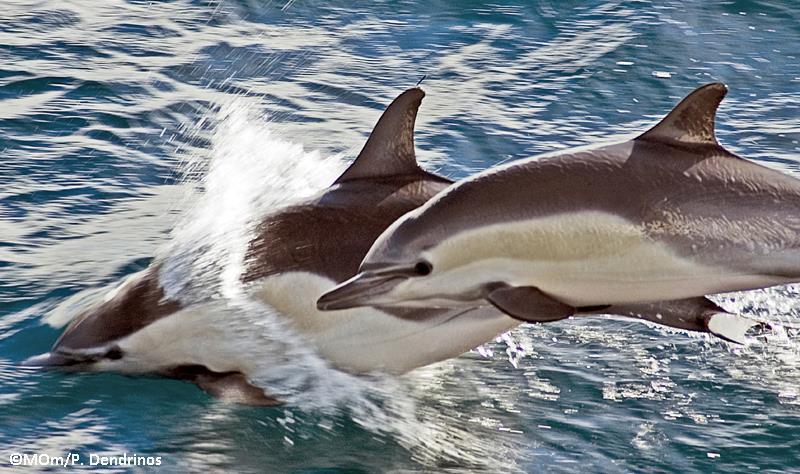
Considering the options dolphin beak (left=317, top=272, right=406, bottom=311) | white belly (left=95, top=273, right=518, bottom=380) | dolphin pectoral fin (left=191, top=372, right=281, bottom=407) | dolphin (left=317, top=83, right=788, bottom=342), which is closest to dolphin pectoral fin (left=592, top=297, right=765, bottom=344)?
dolphin (left=317, top=83, right=788, bottom=342)

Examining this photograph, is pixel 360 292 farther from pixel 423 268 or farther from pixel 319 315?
pixel 319 315

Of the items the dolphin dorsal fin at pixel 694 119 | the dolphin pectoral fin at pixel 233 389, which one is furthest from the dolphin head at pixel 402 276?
the dolphin dorsal fin at pixel 694 119

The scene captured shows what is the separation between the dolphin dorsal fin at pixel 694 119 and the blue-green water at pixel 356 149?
4.33 ft

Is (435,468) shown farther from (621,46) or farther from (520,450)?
(621,46)

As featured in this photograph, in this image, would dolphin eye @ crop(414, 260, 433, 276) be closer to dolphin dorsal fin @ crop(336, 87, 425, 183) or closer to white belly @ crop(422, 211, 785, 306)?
white belly @ crop(422, 211, 785, 306)

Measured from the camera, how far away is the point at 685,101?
5.72 m

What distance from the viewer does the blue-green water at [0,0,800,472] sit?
6.16 m

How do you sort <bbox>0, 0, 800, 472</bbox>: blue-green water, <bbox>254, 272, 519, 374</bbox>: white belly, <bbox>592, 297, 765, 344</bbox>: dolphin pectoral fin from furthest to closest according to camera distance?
<bbox>254, 272, 519, 374</bbox>: white belly < <bbox>0, 0, 800, 472</bbox>: blue-green water < <bbox>592, 297, 765, 344</bbox>: dolphin pectoral fin

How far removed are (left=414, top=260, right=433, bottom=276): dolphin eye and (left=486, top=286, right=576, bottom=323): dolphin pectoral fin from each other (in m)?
0.26

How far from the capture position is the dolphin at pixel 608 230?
561cm

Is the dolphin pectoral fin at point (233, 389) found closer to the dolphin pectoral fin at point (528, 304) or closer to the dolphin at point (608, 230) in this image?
the dolphin at point (608, 230)

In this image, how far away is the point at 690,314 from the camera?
6.09m

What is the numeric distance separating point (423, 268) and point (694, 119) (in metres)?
1.24

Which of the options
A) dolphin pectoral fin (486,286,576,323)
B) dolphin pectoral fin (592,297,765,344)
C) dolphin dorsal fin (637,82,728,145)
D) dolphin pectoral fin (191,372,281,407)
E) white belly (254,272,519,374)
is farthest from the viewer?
dolphin pectoral fin (191,372,281,407)
